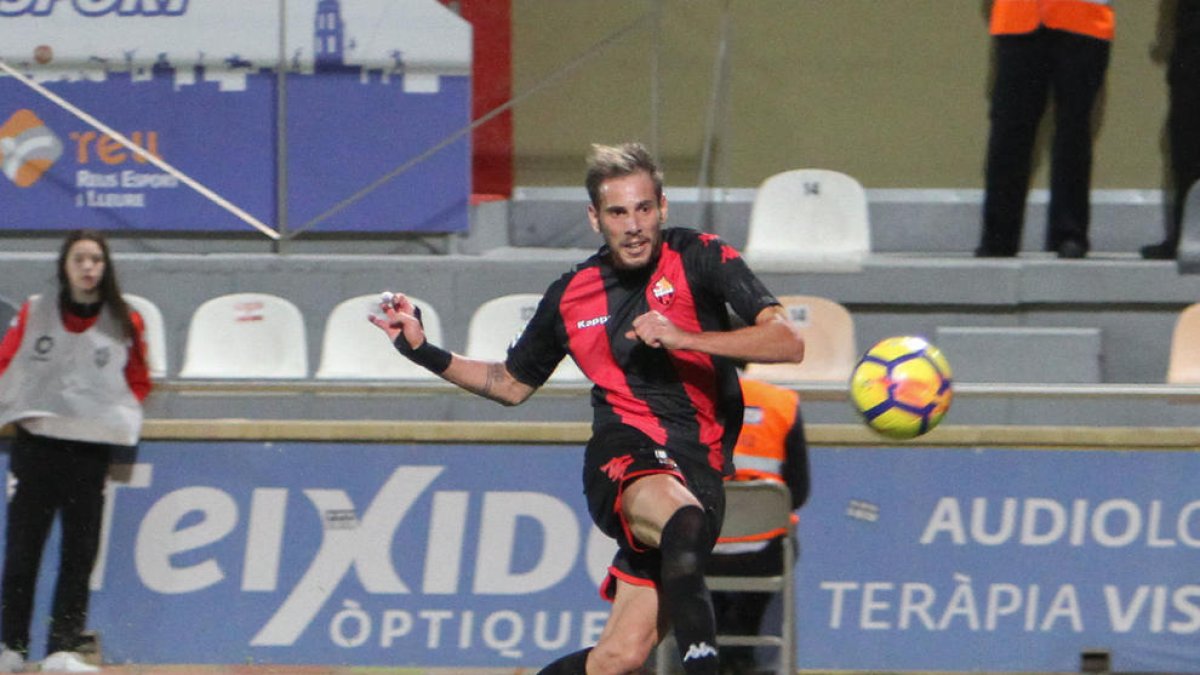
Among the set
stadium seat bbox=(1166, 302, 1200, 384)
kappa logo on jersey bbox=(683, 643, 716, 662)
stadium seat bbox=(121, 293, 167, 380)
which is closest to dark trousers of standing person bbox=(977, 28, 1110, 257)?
stadium seat bbox=(1166, 302, 1200, 384)

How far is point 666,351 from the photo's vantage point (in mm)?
5312

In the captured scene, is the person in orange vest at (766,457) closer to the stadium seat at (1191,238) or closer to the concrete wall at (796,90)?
the stadium seat at (1191,238)

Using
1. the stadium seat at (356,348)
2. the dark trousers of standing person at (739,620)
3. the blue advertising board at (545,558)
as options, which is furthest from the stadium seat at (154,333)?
the dark trousers of standing person at (739,620)

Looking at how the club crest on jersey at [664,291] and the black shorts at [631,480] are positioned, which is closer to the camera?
the black shorts at [631,480]

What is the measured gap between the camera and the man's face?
16.9 feet

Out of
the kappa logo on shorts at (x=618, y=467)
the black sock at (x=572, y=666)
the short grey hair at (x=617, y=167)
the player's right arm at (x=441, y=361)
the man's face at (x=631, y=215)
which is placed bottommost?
the black sock at (x=572, y=666)

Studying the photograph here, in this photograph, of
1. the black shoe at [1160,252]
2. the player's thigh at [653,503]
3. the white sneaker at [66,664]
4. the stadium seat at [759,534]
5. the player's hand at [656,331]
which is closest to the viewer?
the player's hand at [656,331]

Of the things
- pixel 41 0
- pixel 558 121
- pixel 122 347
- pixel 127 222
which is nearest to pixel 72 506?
pixel 122 347

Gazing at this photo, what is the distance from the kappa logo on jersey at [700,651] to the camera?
189 inches

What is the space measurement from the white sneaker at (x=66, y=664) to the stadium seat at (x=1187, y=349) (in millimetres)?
4927

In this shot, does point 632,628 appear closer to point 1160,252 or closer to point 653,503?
point 653,503

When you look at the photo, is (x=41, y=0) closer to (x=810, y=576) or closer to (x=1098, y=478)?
(x=810, y=576)

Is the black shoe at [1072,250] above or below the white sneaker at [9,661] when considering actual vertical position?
above

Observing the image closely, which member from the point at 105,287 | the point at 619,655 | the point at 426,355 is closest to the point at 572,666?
the point at 619,655
